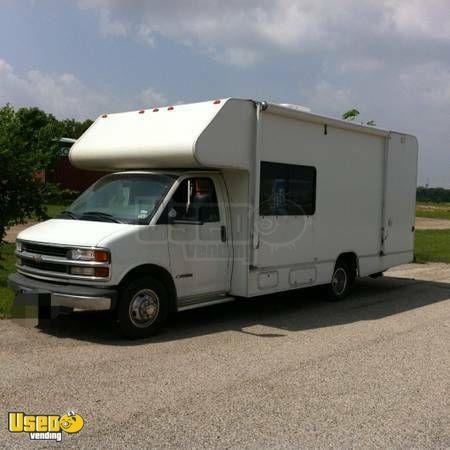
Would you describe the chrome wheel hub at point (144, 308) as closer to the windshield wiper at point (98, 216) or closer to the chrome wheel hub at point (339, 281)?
the windshield wiper at point (98, 216)

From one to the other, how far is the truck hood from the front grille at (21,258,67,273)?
261 mm

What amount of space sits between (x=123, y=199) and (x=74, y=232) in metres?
0.89

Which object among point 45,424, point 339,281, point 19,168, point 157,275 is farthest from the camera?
point 339,281

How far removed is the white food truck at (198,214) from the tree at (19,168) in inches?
64.4

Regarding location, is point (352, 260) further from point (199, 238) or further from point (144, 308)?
point (144, 308)

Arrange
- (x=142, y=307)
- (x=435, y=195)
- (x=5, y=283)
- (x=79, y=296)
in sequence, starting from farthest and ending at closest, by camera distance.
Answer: (x=435, y=195) < (x=5, y=283) < (x=142, y=307) < (x=79, y=296)

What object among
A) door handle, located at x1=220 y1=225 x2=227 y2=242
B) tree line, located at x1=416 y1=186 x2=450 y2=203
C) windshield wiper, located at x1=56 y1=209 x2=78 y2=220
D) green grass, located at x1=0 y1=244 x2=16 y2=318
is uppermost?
tree line, located at x1=416 y1=186 x2=450 y2=203

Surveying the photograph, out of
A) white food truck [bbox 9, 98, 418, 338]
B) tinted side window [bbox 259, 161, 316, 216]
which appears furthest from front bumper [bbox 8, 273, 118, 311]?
tinted side window [bbox 259, 161, 316, 216]

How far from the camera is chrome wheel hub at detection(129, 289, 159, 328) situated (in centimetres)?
695

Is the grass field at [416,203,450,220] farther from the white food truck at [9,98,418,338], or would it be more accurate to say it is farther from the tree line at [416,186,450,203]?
the tree line at [416,186,450,203]

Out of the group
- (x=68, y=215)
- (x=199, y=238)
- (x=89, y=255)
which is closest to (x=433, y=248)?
(x=199, y=238)

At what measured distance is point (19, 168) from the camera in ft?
32.3

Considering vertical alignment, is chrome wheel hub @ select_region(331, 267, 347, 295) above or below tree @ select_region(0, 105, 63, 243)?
below

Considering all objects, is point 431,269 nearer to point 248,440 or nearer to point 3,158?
point 3,158
